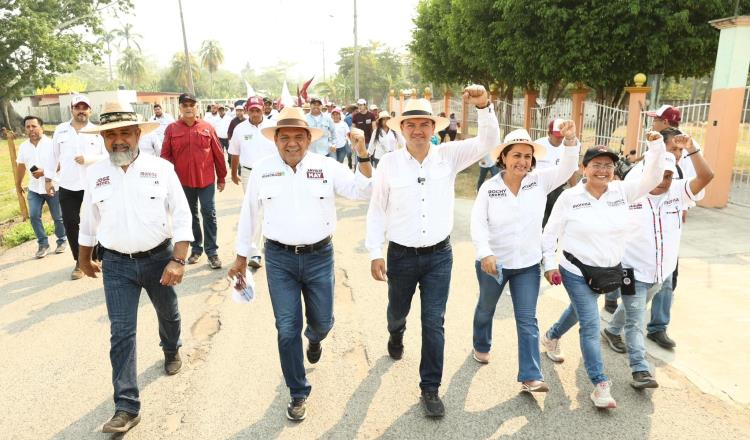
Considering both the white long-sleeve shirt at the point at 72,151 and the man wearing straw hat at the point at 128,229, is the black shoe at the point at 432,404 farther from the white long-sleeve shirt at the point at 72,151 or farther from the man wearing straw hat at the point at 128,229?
the white long-sleeve shirt at the point at 72,151

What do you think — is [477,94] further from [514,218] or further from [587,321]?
[587,321]

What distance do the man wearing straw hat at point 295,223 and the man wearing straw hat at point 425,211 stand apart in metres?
0.21

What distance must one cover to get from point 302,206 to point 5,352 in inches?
120

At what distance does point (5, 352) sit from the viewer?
14.8 feet

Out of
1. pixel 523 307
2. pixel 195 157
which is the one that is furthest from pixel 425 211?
pixel 195 157

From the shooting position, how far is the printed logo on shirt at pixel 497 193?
12.2 feet

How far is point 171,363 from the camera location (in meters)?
4.11

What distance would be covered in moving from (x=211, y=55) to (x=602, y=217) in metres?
98.7

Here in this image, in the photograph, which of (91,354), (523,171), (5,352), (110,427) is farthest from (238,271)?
(5,352)

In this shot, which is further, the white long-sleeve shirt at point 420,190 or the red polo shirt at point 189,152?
the red polo shirt at point 189,152

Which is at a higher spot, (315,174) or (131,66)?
(131,66)

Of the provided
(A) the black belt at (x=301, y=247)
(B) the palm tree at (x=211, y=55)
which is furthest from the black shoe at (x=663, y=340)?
(B) the palm tree at (x=211, y=55)

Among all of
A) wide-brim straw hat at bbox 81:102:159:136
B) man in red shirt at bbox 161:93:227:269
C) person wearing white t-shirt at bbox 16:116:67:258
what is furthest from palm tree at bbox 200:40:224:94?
wide-brim straw hat at bbox 81:102:159:136

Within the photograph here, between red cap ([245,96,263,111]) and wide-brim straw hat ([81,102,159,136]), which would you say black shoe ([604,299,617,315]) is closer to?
wide-brim straw hat ([81,102,159,136])
